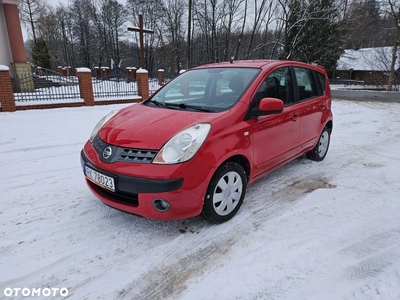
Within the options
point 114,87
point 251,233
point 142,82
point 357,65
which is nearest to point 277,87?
point 251,233

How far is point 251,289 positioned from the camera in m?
1.97

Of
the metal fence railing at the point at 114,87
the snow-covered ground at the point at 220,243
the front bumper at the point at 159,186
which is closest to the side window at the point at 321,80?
the snow-covered ground at the point at 220,243

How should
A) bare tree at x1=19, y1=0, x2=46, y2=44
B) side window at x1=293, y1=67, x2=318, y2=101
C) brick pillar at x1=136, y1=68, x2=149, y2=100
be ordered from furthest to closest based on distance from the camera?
1. bare tree at x1=19, y1=0, x2=46, y2=44
2. brick pillar at x1=136, y1=68, x2=149, y2=100
3. side window at x1=293, y1=67, x2=318, y2=101

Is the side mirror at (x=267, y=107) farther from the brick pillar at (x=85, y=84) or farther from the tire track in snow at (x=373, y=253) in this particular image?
the brick pillar at (x=85, y=84)

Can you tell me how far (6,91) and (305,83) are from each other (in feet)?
30.4

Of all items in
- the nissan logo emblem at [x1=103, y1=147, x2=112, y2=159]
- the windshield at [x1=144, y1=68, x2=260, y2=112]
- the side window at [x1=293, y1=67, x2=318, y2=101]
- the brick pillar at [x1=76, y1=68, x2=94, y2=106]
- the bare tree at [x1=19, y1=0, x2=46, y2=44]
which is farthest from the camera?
the bare tree at [x1=19, y1=0, x2=46, y2=44]

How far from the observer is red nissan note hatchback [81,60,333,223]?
231cm

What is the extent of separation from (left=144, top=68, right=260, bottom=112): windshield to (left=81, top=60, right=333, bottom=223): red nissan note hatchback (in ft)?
0.04

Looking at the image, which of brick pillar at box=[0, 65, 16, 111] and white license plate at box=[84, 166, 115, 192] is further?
brick pillar at box=[0, 65, 16, 111]

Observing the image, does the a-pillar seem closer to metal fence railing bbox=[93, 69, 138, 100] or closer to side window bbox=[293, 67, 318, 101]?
metal fence railing bbox=[93, 69, 138, 100]

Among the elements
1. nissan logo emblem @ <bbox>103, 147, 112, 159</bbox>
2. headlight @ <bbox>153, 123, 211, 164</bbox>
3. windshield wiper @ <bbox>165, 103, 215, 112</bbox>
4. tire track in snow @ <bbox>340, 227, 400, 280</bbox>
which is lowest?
tire track in snow @ <bbox>340, 227, 400, 280</bbox>

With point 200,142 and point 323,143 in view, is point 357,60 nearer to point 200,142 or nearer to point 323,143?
point 323,143

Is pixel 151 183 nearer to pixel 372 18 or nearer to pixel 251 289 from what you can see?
pixel 251 289

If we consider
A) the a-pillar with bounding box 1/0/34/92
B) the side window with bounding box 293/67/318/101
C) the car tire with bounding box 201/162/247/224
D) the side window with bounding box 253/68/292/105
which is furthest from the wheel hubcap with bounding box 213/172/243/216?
the a-pillar with bounding box 1/0/34/92
